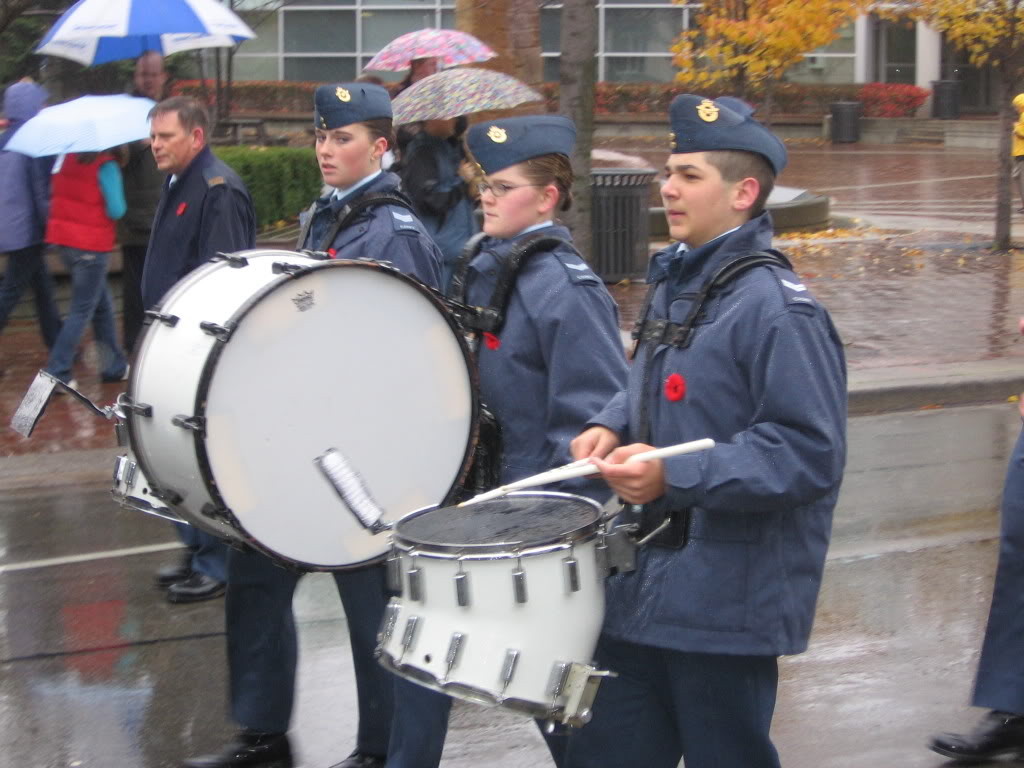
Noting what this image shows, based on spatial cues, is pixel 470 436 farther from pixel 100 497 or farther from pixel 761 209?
pixel 100 497

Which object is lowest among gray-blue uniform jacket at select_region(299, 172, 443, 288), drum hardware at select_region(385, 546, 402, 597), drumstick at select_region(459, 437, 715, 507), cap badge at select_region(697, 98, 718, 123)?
drum hardware at select_region(385, 546, 402, 597)

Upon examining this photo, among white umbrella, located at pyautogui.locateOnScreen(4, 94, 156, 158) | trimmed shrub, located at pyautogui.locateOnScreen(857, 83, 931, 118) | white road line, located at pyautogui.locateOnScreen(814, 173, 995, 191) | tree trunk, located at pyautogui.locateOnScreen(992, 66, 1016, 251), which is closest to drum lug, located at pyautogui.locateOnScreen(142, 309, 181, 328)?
white umbrella, located at pyautogui.locateOnScreen(4, 94, 156, 158)

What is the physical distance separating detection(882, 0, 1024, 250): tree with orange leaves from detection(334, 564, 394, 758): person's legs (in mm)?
12618

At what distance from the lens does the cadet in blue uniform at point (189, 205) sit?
535 cm

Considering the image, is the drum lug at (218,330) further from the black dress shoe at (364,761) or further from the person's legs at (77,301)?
the person's legs at (77,301)

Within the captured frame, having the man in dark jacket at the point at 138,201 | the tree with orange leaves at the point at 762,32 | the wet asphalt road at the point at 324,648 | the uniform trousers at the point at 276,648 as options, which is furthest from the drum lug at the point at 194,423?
the tree with orange leaves at the point at 762,32

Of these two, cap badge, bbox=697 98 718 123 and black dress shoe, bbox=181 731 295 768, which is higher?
cap badge, bbox=697 98 718 123

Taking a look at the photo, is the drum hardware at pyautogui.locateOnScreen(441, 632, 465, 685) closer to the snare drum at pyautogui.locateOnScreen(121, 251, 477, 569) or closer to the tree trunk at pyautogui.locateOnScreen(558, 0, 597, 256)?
the snare drum at pyautogui.locateOnScreen(121, 251, 477, 569)

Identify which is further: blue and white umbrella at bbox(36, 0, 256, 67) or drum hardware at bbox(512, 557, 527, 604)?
blue and white umbrella at bbox(36, 0, 256, 67)

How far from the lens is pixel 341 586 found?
3.98 m

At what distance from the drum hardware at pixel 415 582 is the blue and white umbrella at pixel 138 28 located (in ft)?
22.9

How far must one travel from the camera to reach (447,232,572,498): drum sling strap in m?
3.58

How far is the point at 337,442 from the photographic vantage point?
3.60 metres

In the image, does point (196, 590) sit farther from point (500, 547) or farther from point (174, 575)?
point (500, 547)
